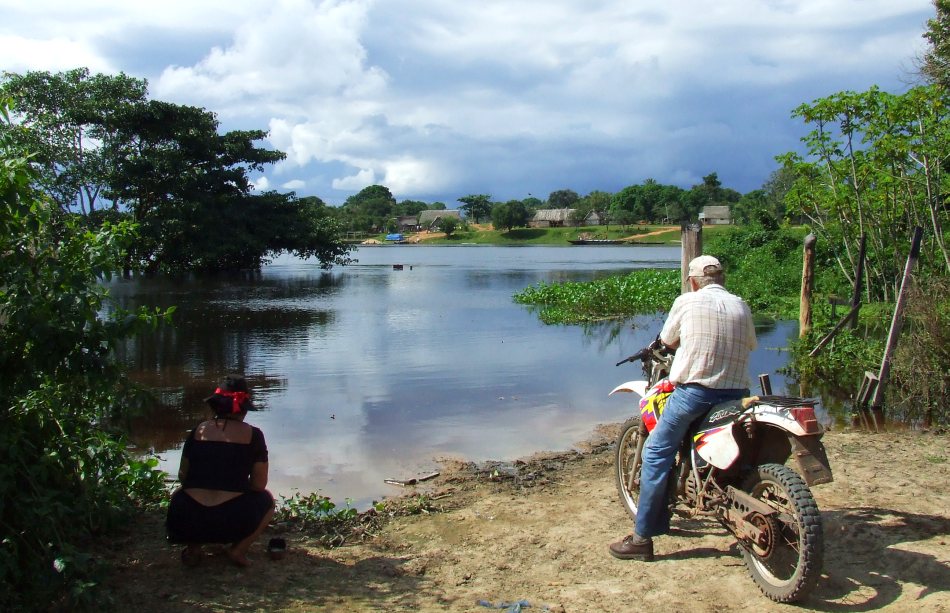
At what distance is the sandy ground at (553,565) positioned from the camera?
4035 millimetres

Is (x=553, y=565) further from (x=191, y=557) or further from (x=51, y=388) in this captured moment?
(x=51, y=388)

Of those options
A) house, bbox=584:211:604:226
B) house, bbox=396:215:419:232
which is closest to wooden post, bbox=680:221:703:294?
house, bbox=584:211:604:226

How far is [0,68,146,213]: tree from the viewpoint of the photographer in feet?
105

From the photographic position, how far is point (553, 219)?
133 metres

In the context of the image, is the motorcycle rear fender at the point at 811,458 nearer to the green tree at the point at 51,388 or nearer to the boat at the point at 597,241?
the green tree at the point at 51,388

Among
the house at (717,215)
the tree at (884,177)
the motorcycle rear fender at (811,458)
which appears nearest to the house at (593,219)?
the house at (717,215)

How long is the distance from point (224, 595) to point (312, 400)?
699cm

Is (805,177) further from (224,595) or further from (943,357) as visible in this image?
(224,595)

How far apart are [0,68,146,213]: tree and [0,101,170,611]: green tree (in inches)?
1192

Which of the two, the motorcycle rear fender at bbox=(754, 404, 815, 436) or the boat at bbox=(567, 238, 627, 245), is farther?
the boat at bbox=(567, 238, 627, 245)

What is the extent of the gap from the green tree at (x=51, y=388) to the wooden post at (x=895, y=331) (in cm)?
752

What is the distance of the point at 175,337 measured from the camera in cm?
1806

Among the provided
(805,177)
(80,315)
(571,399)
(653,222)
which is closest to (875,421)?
(571,399)

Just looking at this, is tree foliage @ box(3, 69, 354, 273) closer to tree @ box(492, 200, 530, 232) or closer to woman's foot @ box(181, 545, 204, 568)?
woman's foot @ box(181, 545, 204, 568)
